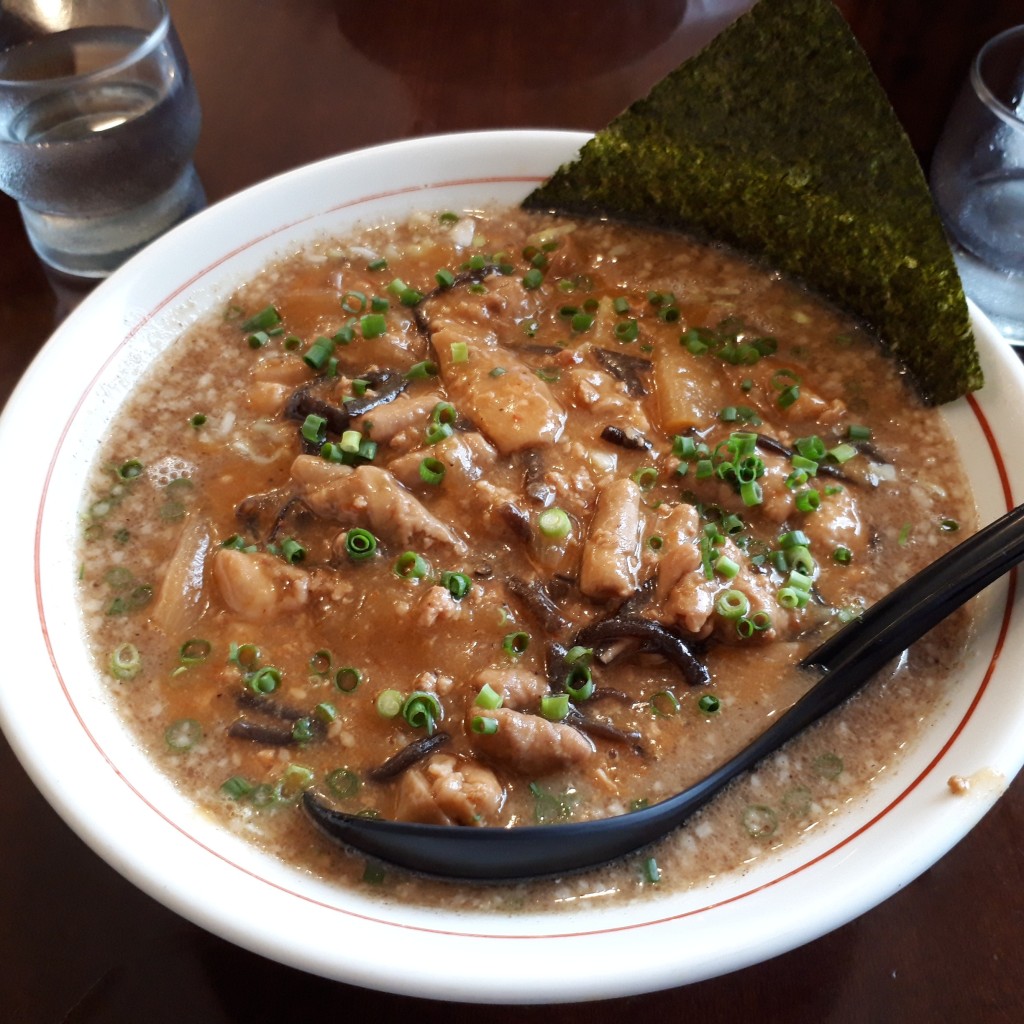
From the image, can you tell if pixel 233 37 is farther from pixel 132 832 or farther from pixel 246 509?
pixel 132 832

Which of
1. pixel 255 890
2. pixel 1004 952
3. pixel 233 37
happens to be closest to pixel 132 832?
pixel 255 890

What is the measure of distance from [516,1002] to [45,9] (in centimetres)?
310

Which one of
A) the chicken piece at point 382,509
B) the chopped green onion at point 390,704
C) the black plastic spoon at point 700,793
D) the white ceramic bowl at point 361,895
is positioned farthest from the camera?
the chicken piece at point 382,509

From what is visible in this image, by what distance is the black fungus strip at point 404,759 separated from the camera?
164 centimetres

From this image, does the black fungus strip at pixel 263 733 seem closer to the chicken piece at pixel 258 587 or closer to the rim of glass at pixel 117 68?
the chicken piece at pixel 258 587

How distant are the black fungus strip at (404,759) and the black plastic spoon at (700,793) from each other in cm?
9

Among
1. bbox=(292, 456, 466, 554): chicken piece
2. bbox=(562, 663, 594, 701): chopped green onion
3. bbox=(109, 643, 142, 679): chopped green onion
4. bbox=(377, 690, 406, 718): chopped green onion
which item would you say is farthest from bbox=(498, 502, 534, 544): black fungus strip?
bbox=(109, 643, 142, 679): chopped green onion

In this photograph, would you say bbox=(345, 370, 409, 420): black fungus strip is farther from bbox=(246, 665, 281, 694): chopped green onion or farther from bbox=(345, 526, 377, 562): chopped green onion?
bbox=(246, 665, 281, 694): chopped green onion

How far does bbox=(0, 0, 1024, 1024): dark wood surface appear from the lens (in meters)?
1.55

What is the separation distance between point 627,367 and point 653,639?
0.79 meters

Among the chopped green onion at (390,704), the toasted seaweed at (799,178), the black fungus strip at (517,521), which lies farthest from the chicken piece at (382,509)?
the toasted seaweed at (799,178)

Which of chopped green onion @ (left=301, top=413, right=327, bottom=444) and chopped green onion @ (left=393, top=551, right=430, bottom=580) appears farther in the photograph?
chopped green onion @ (left=301, top=413, right=327, bottom=444)

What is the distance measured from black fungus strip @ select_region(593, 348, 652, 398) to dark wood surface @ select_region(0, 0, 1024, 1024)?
116 centimetres

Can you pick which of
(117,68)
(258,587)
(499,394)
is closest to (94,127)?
(117,68)
